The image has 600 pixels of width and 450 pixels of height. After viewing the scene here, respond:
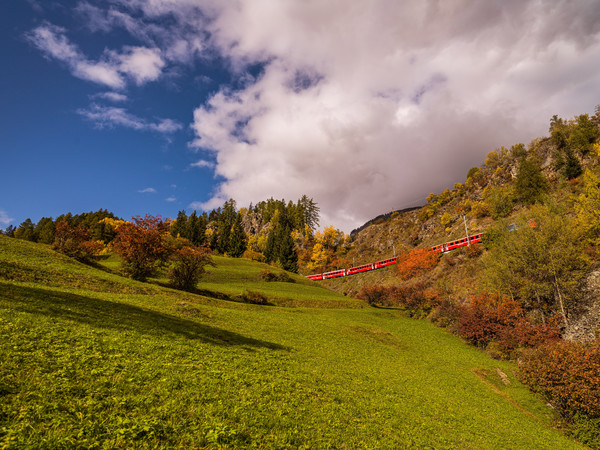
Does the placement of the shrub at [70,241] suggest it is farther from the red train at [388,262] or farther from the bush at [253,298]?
the red train at [388,262]

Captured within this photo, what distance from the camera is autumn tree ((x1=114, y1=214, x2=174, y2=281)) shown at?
38781 mm

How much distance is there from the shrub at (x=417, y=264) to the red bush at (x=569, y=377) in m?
55.7

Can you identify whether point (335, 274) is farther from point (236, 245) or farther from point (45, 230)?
point (45, 230)

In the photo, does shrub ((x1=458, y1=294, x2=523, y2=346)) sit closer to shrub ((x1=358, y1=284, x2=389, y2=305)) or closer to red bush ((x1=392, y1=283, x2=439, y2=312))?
red bush ((x1=392, y1=283, x2=439, y2=312))

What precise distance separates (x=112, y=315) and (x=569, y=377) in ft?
115

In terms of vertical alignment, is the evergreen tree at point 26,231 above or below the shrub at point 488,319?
above

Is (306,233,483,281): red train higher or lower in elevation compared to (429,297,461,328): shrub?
higher

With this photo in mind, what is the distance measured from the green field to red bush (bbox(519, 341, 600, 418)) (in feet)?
5.25

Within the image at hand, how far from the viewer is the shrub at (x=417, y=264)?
8105 centimetres

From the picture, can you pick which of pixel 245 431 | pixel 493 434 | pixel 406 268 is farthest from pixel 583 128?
pixel 245 431

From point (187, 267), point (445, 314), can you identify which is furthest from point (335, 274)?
point (187, 267)

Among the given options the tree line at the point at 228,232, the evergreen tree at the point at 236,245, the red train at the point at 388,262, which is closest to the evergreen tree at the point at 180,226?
the tree line at the point at 228,232

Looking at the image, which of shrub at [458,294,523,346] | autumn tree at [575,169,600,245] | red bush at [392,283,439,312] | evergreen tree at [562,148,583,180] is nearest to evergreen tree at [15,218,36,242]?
red bush at [392,283,439,312]

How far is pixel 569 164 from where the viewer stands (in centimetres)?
8188
